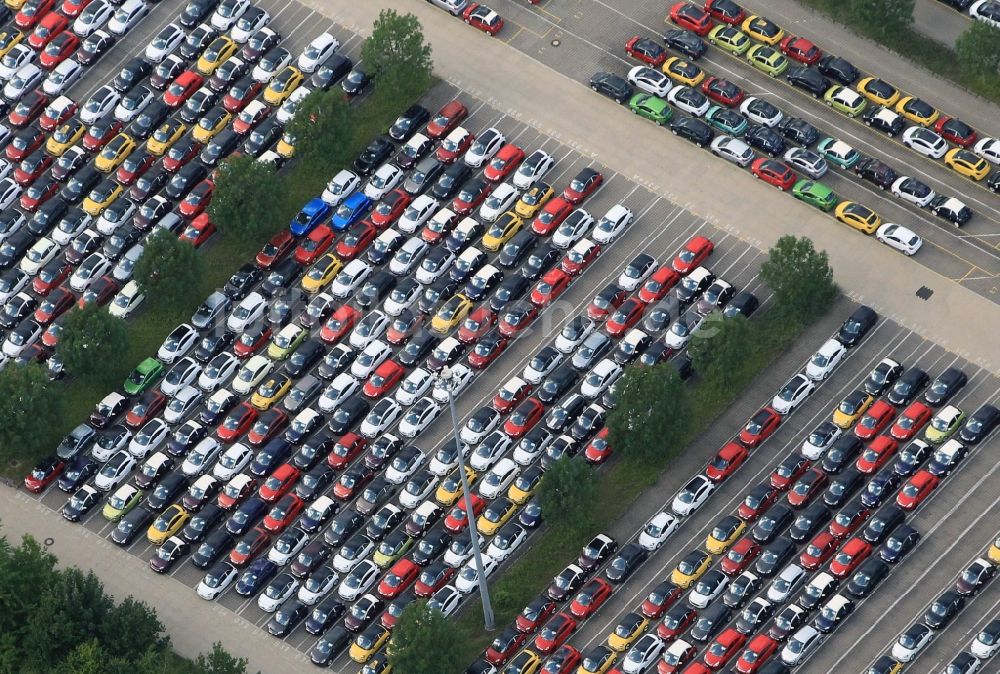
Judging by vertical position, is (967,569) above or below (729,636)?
above

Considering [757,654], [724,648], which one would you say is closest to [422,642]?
[724,648]

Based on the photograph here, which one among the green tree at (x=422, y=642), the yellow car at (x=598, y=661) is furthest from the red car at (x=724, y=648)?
the green tree at (x=422, y=642)

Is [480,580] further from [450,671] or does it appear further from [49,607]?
[49,607]

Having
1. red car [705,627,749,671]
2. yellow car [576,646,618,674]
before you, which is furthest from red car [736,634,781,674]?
yellow car [576,646,618,674]

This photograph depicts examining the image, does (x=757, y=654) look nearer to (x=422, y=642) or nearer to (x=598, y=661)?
(x=598, y=661)

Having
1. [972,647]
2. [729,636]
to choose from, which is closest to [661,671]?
[729,636]

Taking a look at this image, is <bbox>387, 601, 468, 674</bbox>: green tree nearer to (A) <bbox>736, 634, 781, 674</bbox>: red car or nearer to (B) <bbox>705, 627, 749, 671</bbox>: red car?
(B) <bbox>705, 627, 749, 671</bbox>: red car

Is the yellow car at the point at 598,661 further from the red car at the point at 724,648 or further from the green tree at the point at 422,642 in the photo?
the green tree at the point at 422,642

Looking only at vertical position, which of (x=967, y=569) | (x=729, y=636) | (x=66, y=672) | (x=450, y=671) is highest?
(x=967, y=569)
